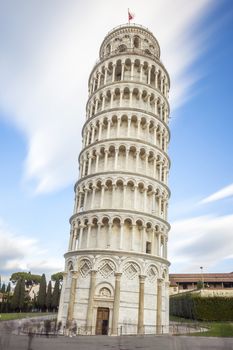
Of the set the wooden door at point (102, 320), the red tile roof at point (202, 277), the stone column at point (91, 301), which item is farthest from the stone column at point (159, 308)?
the red tile roof at point (202, 277)

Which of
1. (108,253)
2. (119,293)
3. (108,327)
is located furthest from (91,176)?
(108,327)

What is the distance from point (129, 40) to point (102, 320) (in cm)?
3730

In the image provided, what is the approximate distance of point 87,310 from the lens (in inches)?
1167

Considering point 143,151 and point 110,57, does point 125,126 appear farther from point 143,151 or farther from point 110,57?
point 110,57

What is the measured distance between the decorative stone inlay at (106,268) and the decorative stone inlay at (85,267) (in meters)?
1.29

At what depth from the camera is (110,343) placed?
79.4ft

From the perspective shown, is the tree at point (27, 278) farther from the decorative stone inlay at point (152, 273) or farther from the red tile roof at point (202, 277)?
the decorative stone inlay at point (152, 273)

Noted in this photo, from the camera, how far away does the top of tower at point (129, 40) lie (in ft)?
150

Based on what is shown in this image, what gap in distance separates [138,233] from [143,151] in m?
9.65

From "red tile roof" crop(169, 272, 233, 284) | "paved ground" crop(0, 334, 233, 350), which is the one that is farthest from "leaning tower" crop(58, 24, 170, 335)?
"red tile roof" crop(169, 272, 233, 284)

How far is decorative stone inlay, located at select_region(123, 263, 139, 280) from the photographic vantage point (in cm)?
3094

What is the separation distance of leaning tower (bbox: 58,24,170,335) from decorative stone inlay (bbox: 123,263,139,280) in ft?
0.31

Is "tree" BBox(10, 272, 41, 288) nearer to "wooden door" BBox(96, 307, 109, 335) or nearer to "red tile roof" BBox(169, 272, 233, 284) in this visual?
"red tile roof" BBox(169, 272, 233, 284)

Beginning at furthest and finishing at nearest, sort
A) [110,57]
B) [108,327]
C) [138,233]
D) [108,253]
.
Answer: [110,57] < [138,233] < [108,253] < [108,327]
